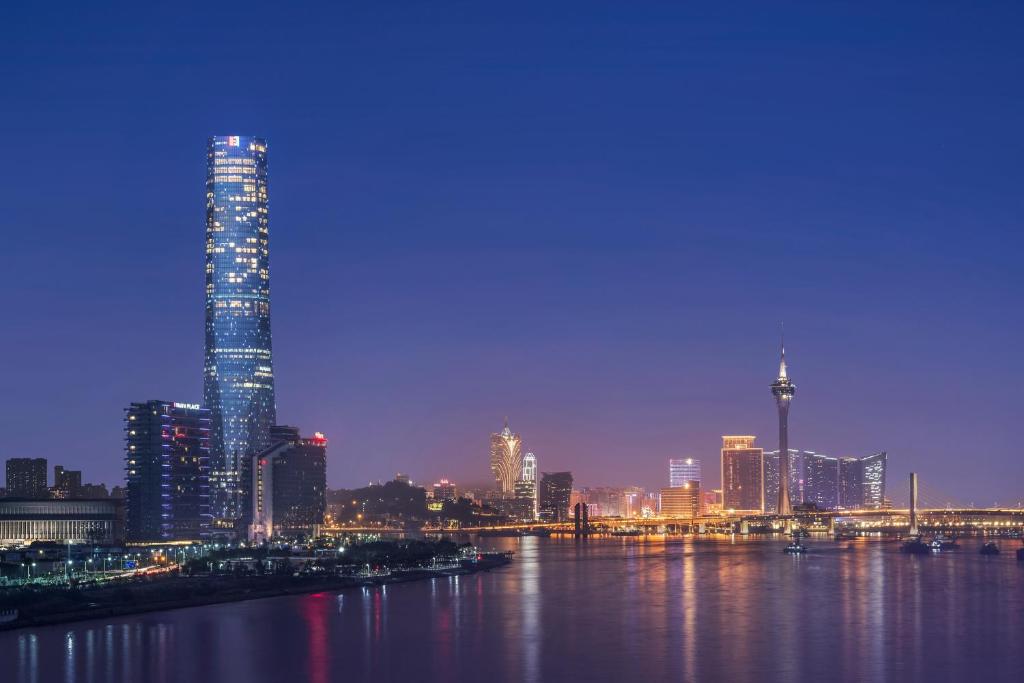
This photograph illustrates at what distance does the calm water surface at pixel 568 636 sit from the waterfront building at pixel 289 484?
82.6 meters

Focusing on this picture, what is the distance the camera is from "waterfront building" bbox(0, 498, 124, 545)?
11425 cm

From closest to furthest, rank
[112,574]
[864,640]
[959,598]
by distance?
1. [864,640]
2. [959,598]
3. [112,574]

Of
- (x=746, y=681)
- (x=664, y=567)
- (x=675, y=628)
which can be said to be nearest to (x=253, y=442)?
(x=664, y=567)

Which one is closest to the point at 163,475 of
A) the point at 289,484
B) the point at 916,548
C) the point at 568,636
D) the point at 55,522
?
the point at 55,522

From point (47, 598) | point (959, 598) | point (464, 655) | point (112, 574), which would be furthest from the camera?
point (112, 574)

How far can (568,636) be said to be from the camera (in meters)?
52.1

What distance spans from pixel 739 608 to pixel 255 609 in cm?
2289

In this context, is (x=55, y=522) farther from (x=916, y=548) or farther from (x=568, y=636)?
(x=916, y=548)

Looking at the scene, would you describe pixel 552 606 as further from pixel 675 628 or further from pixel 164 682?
pixel 164 682

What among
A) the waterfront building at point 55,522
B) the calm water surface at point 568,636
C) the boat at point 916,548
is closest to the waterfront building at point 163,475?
the waterfront building at point 55,522

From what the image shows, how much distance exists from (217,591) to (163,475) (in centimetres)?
6862

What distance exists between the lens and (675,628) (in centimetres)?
5447

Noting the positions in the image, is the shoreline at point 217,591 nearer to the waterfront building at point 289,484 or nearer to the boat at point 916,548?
the boat at point 916,548

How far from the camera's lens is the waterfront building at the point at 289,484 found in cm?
16038
